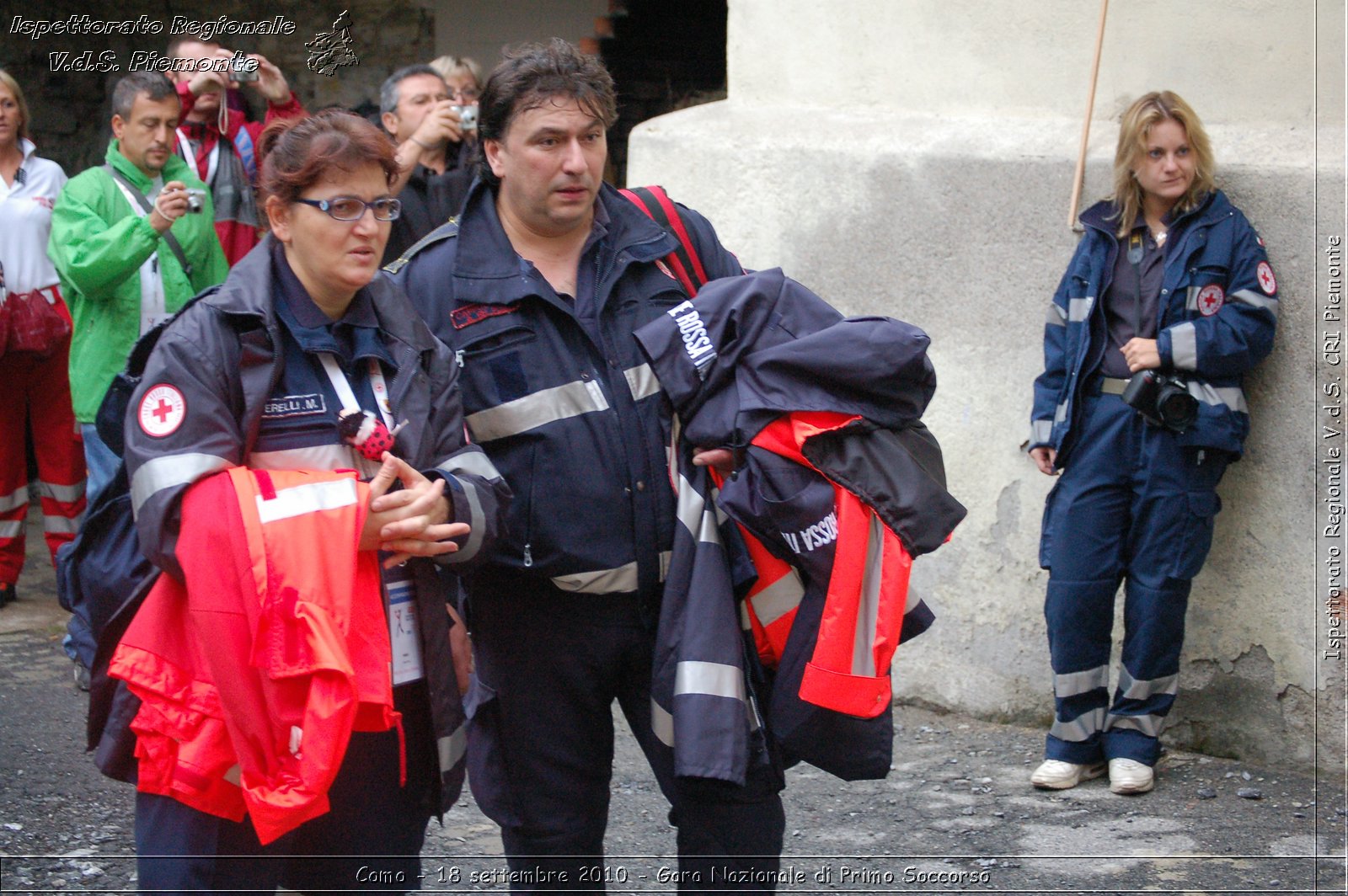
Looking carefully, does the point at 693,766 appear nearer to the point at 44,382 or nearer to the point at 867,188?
the point at 867,188

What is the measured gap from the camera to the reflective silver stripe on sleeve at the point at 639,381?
118 inches

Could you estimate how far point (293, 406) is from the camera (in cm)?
265

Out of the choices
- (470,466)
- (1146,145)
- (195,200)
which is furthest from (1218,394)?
(195,200)

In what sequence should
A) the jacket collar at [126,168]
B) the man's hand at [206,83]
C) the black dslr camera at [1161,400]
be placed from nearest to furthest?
1. the black dslr camera at [1161,400]
2. the jacket collar at [126,168]
3. the man's hand at [206,83]

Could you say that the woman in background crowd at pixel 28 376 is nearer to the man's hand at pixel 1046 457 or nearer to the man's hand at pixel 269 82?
the man's hand at pixel 269 82

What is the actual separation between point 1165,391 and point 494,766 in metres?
2.45

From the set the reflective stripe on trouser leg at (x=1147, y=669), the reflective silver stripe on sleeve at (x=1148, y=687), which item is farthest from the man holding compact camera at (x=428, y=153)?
the reflective silver stripe on sleeve at (x=1148, y=687)

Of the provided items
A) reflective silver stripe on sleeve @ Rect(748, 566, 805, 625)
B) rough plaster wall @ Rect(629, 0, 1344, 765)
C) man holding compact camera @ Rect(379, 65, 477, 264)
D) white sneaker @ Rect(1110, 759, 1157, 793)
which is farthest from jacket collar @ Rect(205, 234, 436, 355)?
white sneaker @ Rect(1110, 759, 1157, 793)

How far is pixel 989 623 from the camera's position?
16.9 ft

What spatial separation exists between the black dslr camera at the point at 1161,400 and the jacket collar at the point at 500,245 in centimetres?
188

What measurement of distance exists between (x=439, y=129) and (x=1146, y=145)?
2555 mm

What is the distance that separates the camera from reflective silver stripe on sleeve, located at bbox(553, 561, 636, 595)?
2963mm

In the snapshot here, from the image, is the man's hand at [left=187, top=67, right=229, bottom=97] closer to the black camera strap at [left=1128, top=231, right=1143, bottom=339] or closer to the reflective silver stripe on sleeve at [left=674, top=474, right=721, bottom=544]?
the black camera strap at [left=1128, top=231, right=1143, bottom=339]

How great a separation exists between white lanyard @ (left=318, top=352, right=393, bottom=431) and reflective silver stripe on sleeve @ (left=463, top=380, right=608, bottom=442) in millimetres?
237
